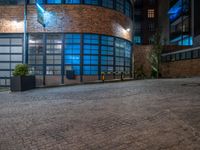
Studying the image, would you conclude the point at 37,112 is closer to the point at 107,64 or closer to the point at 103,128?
the point at 103,128

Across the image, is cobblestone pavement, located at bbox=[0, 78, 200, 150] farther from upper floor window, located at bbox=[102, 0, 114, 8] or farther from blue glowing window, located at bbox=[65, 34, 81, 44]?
upper floor window, located at bbox=[102, 0, 114, 8]

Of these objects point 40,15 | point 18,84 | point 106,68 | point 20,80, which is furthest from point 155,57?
point 18,84

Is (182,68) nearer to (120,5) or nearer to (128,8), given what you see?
(128,8)

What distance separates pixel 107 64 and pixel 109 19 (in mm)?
4370

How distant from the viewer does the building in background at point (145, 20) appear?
49.1 metres

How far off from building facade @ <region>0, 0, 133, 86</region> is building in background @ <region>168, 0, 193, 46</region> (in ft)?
71.1

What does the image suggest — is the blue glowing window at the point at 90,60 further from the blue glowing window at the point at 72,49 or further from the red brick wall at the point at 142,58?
the red brick wall at the point at 142,58

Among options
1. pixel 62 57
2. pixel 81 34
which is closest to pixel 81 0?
pixel 81 34

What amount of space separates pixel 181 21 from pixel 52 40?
27.8m

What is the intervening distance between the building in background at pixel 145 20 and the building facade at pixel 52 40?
32316mm

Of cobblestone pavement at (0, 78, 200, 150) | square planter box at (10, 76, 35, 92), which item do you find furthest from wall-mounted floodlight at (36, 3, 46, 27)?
cobblestone pavement at (0, 78, 200, 150)

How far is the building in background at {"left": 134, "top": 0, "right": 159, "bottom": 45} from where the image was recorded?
49.1m

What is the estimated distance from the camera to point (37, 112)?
6.12 m

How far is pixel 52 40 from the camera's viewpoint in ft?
A: 60.3
